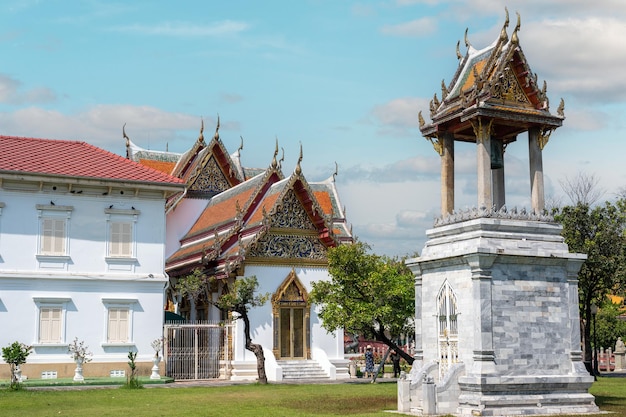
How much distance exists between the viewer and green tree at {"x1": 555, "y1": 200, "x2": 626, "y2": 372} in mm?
34375

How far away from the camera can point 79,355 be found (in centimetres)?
2830

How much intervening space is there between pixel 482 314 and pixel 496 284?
71cm

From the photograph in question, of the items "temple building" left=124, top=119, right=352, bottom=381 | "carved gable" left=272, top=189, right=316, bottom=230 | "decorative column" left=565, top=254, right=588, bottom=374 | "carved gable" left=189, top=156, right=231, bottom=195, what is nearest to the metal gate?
"temple building" left=124, top=119, right=352, bottom=381

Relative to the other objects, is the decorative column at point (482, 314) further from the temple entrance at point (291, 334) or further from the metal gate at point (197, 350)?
the temple entrance at point (291, 334)

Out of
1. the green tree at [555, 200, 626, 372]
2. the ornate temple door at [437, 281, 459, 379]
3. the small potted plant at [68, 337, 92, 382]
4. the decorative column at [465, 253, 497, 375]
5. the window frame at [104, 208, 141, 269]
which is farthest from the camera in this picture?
the green tree at [555, 200, 626, 372]

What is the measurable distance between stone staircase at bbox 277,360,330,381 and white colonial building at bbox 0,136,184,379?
4.73 m

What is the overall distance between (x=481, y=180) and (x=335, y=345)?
53.8 feet

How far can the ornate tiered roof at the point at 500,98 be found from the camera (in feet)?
61.0

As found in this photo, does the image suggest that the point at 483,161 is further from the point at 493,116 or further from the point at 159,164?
the point at 159,164

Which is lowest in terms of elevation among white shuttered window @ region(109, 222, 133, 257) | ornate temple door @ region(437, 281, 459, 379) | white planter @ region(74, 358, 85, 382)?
white planter @ region(74, 358, 85, 382)

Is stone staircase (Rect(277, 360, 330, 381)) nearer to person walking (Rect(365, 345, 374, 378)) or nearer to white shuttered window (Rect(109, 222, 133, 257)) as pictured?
person walking (Rect(365, 345, 374, 378))

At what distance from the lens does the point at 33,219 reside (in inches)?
1136

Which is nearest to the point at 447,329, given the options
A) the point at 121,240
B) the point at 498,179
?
the point at 498,179

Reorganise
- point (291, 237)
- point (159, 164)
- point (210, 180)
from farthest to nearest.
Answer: point (159, 164) → point (210, 180) → point (291, 237)
